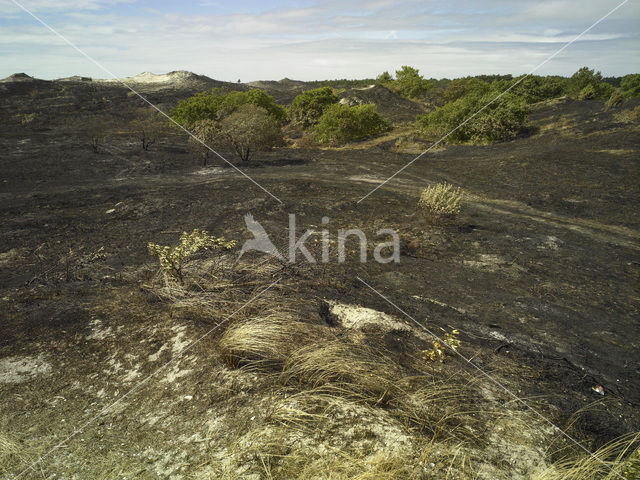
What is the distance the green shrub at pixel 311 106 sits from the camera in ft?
88.4

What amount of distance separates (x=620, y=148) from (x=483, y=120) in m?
6.92

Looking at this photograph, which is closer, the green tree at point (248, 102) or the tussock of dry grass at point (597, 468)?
the tussock of dry grass at point (597, 468)

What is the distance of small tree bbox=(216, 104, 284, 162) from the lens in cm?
1538

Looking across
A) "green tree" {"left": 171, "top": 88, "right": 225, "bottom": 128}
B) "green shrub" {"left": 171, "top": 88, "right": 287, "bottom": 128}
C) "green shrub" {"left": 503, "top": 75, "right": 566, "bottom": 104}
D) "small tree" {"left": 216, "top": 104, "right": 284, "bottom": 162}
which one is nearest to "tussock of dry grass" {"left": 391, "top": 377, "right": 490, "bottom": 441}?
"small tree" {"left": 216, "top": 104, "right": 284, "bottom": 162}

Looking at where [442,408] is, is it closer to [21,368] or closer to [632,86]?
[21,368]

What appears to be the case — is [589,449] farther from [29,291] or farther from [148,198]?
[148,198]

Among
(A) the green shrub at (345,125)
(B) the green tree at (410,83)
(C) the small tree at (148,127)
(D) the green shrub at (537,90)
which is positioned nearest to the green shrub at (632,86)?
(D) the green shrub at (537,90)

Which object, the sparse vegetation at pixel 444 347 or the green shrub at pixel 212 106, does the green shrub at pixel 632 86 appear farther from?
the sparse vegetation at pixel 444 347

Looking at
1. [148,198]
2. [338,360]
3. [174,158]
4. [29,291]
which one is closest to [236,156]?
[174,158]

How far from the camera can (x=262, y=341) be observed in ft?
11.4

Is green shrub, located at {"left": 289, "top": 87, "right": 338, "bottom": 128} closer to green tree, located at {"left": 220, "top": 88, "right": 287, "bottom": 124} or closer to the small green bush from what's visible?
green tree, located at {"left": 220, "top": 88, "right": 287, "bottom": 124}

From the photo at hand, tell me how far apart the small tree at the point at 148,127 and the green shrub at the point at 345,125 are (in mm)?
9825

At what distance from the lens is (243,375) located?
10.9ft

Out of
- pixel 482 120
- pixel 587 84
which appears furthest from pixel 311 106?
pixel 587 84
